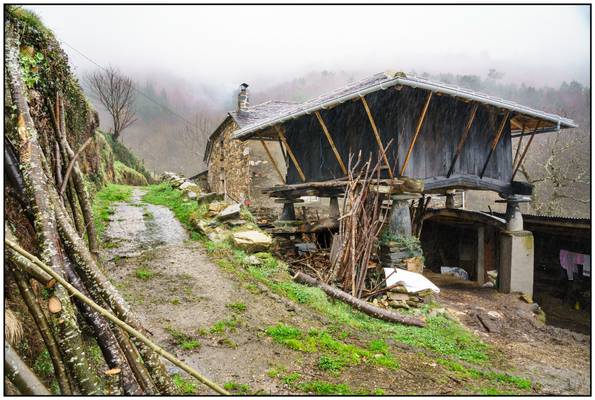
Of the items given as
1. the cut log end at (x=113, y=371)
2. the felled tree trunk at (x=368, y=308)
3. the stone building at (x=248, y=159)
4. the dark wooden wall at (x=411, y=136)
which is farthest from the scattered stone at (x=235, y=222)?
the stone building at (x=248, y=159)

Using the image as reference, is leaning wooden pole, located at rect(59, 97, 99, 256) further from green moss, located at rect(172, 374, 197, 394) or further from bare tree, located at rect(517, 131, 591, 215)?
bare tree, located at rect(517, 131, 591, 215)

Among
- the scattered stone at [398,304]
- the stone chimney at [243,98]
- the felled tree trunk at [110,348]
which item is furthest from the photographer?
the stone chimney at [243,98]

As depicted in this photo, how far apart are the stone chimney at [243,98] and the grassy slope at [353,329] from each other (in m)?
11.3

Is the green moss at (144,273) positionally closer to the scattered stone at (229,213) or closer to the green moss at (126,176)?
the scattered stone at (229,213)

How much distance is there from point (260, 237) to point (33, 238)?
4713mm

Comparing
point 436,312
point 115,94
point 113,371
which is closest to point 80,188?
point 113,371

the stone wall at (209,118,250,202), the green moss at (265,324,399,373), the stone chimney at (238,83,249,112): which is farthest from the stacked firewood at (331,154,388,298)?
the stone chimney at (238,83,249,112)

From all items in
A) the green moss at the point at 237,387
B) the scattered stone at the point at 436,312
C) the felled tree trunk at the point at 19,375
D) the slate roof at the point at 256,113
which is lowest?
the scattered stone at the point at 436,312

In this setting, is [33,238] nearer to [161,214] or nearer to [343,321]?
[343,321]

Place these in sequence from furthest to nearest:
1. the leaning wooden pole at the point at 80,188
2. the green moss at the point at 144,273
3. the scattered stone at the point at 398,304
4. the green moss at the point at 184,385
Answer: the scattered stone at the point at 398,304 < the green moss at the point at 144,273 < the leaning wooden pole at the point at 80,188 < the green moss at the point at 184,385

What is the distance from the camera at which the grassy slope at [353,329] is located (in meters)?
3.70

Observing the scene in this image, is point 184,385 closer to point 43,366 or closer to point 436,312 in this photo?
point 43,366

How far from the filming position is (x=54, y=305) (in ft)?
6.64

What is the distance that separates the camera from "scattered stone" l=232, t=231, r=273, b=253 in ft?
23.4
